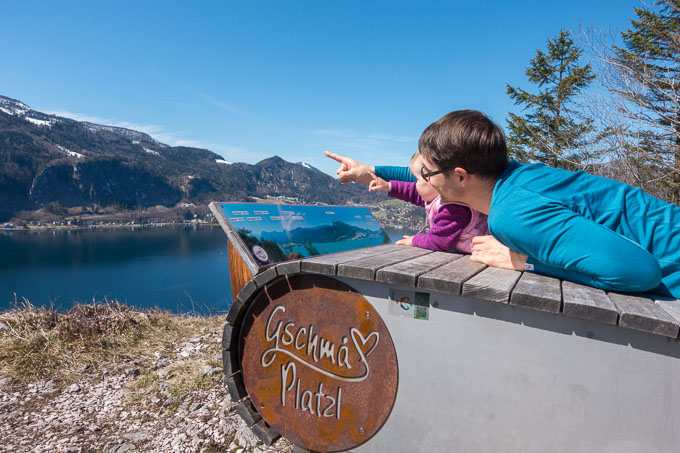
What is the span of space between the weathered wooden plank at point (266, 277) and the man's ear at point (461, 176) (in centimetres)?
106

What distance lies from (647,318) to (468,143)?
95 cm

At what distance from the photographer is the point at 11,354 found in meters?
4.07

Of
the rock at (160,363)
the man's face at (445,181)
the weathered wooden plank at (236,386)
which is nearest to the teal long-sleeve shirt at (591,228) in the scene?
the man's face at (445,181)

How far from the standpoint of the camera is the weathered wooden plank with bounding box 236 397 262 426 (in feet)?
7.24

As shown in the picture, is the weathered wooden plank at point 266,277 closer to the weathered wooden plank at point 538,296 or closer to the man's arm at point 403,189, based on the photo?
the weathered wooden plank at point 538,296

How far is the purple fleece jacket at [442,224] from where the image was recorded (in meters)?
2.55

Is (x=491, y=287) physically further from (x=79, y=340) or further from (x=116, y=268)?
(x=116, y=268)

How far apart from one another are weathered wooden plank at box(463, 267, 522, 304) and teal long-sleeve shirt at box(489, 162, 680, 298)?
17 centimetres

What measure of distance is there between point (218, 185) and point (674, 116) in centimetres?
19273

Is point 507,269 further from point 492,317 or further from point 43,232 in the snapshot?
point 43,232

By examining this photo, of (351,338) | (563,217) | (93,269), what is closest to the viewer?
(563,217)

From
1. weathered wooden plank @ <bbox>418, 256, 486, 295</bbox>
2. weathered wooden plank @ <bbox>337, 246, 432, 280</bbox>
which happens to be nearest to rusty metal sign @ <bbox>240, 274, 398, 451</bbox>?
weathered wooden plank @ <bbox>337, 246, 432, 280</bbox>

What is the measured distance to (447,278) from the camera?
5.47ft

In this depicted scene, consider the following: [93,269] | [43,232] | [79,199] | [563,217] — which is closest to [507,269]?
[563,217]
